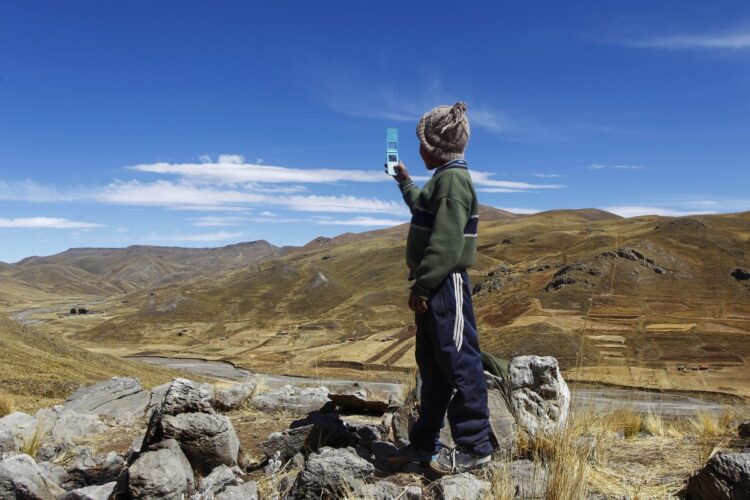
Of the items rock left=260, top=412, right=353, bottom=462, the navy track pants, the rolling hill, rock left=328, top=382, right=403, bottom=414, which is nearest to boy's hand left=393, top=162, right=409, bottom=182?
the navy track pants

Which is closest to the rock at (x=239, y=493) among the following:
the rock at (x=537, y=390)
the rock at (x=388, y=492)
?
the rock at (x=388, y=492)

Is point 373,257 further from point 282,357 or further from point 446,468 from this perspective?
point 446,468

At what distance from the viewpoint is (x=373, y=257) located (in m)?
130

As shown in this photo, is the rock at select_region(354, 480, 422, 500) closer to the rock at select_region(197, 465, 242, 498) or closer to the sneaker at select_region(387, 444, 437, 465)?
the sneaker at select_region(387, 444, 437, 465)

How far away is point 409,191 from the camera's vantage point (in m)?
5.09

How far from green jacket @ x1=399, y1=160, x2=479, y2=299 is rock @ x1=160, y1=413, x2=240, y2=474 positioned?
1985 mm

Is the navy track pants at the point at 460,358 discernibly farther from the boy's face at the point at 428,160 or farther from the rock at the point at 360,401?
the rock at the point at 360,401

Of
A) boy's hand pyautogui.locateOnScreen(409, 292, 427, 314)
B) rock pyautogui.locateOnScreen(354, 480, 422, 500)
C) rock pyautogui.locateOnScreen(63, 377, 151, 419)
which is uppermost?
boy's hand pyautogui.locateOnScreen(409, 292, 427, 314)

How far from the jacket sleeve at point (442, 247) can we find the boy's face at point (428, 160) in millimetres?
488

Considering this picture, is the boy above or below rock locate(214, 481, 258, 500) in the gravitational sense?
above

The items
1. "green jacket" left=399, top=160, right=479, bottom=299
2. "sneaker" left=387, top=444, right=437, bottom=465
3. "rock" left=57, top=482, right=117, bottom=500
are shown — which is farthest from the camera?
"sneaker" left=387, top=444, right=437, bottom=465

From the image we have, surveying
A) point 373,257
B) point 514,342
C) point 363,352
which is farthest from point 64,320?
point 514,342

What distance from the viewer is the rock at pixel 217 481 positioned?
4.03 metres

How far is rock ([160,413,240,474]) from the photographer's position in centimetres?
457
